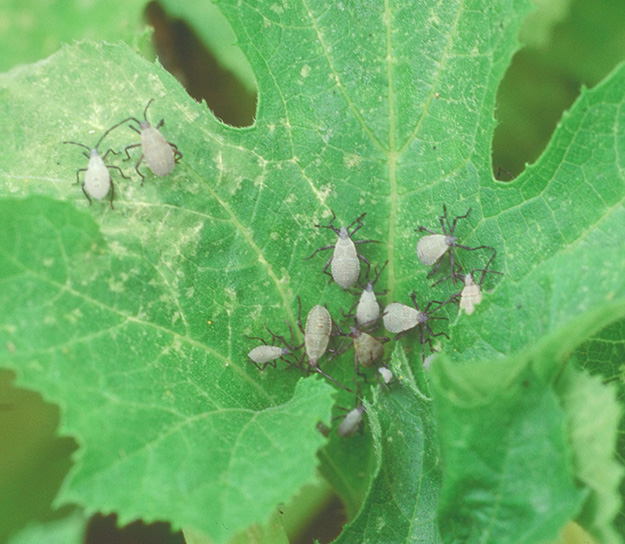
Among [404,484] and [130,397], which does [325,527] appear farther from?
[130,397]

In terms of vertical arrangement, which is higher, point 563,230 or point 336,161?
point 336,161

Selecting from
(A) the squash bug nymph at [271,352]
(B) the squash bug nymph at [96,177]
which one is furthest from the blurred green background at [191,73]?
(B) the squash bug nymph at [96,177]

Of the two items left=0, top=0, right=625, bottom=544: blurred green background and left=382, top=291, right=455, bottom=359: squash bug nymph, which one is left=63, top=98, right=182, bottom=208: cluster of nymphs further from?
left=0, top=0, right=625, bottom=544: blurred green background

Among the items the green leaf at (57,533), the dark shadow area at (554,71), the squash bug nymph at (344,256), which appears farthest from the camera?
the dark shadow area at (554,71)

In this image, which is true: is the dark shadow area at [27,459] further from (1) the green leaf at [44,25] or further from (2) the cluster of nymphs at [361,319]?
(1) the green leaf at [44,25]

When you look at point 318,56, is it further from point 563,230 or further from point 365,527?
point 365,527

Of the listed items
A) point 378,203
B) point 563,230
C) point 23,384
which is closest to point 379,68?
point 378,203

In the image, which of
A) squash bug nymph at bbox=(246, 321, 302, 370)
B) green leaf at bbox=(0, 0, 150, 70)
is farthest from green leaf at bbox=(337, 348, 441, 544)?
green leaf at bbox=(0, 0, 150, 70)
